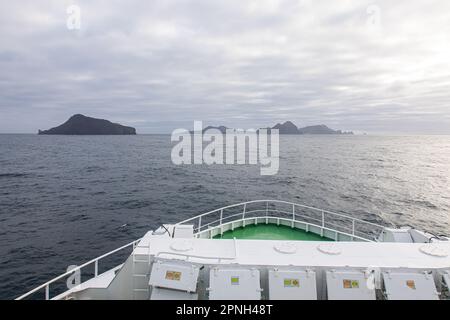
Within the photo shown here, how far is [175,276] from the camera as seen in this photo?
7320 millimetres

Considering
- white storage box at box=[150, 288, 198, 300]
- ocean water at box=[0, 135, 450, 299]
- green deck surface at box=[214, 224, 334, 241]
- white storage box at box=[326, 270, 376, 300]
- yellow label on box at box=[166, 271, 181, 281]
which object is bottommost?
ocean water at box=[0, 135, 450, 299]

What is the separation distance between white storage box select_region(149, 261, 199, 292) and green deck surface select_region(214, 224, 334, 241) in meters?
6.89

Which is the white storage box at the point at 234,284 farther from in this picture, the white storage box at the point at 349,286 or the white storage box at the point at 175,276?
the white storage box at the point at 349,286

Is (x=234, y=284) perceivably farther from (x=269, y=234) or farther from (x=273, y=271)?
(x=269, y=234)

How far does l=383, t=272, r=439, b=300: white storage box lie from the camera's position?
696cm

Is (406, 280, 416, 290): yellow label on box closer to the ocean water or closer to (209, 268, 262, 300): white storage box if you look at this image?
(209, 268, 262, 300): white storage box

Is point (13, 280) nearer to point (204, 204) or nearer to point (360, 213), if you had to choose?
point (204, 204)

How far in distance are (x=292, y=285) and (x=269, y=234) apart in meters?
7.49

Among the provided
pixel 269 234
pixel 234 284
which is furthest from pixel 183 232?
pixel 269 234

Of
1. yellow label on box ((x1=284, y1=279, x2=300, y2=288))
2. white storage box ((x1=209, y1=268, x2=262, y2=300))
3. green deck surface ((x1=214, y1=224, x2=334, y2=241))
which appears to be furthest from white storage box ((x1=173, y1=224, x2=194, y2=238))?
yellow label on box ((x1=284, y1=279, x2=300, y2=288))

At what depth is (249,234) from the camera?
14641 mm

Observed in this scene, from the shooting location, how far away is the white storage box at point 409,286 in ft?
22.8

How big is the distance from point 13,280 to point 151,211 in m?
15.7
